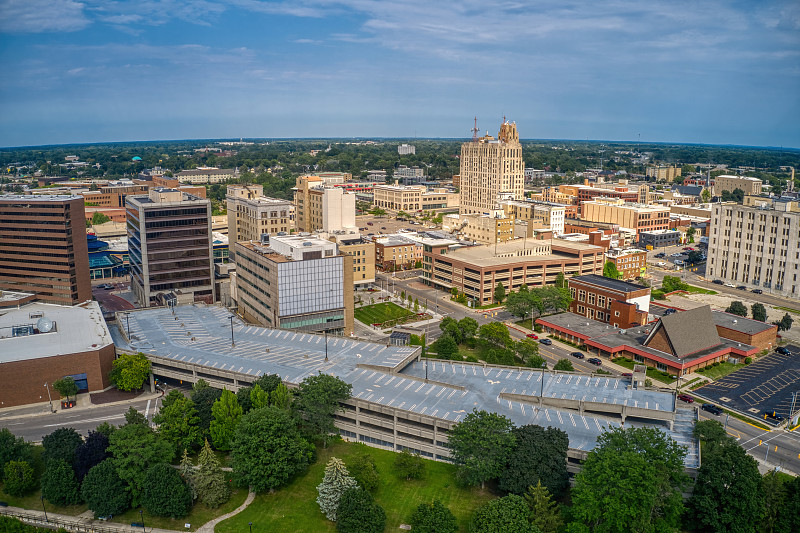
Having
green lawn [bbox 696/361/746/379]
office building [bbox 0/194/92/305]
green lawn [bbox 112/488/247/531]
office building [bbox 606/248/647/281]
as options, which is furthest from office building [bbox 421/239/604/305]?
green lawn [bbox 112/488/247/531]

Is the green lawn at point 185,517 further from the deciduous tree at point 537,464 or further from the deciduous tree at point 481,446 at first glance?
the deciduous tree at point 537,464

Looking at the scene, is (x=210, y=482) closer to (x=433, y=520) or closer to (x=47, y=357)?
(x=433, y=520)

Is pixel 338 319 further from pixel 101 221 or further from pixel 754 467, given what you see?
pixel 101 221

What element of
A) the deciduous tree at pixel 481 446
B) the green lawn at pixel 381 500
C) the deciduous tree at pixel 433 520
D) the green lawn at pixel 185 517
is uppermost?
the deciduous tree at pixel 481 446

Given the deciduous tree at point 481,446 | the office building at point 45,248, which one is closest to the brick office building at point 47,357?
the office building at point 45,248

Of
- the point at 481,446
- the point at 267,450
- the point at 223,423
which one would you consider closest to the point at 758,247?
the point at 481,446

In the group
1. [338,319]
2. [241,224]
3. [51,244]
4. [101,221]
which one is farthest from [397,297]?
[101,221]
